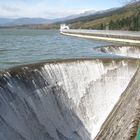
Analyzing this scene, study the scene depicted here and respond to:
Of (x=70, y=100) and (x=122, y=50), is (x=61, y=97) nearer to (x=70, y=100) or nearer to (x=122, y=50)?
(x=70, y=100)

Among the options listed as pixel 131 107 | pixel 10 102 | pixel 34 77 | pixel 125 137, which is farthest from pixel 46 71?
pixel 125 137

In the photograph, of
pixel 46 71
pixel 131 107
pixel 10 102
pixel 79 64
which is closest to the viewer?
pixel 131 107

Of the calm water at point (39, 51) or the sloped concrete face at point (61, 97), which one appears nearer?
the sloped concrete face at point (61, 97)

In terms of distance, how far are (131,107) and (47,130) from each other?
381 centimetres

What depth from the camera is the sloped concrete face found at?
1449 cm

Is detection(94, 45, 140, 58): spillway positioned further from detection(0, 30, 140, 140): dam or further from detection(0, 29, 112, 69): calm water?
detection(0, 30, 140, 140): dam

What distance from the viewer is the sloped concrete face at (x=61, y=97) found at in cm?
1449

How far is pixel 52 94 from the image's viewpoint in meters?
17.2

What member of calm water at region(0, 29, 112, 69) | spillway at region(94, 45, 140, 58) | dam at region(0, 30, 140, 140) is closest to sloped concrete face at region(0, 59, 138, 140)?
dam at region(0, 30, 140, 140)

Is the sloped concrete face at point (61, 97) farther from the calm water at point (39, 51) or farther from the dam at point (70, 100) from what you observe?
the calm water at point (39, 51)

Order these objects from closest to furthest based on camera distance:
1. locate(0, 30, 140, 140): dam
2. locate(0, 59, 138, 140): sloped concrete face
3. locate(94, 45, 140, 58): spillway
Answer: locate(0, 30, 140, 140): dam, locate(0, 59, 138, 140): sloped concrete face, locate(94, 45, 140, 58): spillway

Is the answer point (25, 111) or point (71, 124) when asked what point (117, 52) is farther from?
point (25, 111)

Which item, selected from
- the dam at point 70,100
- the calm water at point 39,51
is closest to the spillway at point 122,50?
the calm water at point 39,51

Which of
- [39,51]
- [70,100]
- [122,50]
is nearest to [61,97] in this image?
[70,100]
